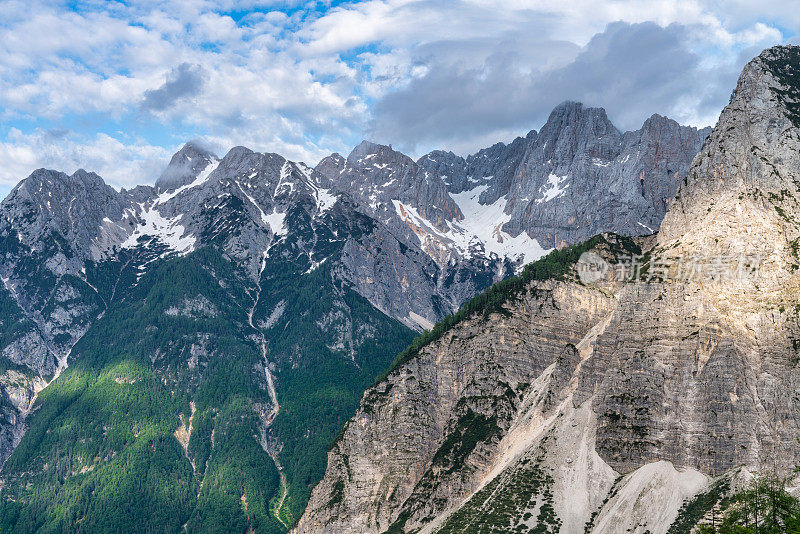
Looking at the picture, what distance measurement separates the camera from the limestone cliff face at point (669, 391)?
149000 millimetres

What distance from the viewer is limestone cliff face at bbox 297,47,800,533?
149 metres

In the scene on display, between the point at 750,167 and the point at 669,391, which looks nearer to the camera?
the point at 669,391

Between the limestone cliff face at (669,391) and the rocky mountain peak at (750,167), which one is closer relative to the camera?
the limestone cliff face at (669,391)

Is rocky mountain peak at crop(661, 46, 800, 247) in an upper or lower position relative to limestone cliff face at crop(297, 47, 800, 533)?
upper

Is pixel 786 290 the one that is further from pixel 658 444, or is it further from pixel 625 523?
pixel 625 523

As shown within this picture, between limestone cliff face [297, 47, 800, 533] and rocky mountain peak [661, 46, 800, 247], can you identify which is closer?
limestone cliff face [297, 47, 800, 533]

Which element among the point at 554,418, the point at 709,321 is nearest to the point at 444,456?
the point at 554,418

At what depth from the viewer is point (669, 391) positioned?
15938cm

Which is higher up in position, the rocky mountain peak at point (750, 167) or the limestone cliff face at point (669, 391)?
the rocky mountain peak at point (750, 167)

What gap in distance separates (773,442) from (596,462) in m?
31.9

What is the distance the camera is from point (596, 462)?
163 meters

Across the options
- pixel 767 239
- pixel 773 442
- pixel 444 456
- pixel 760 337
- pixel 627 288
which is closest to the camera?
pixel 773 442

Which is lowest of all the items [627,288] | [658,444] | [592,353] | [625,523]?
[625,523]

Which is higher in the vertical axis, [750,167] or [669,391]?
[750,167]
